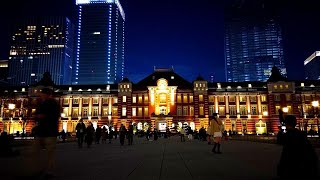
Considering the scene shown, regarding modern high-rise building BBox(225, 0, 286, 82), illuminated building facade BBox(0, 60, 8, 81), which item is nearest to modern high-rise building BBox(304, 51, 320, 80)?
modern high-rise building BBox(225, 0, 286, 82)

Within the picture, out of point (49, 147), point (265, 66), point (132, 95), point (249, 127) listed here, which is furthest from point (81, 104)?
point (265, 66)

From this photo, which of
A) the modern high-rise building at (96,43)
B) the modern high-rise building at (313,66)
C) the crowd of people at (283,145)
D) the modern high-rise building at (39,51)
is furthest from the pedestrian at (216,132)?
the modern high-rise building at (313,66)

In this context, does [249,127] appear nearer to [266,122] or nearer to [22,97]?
[266,122]

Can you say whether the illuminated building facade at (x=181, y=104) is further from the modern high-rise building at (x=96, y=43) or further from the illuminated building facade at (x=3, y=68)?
the illuminated building facade at (x=3, y=68)

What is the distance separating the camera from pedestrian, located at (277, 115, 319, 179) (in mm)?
5043

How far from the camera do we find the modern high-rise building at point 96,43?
Answer: 509ft

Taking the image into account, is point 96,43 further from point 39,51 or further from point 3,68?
point 3,68

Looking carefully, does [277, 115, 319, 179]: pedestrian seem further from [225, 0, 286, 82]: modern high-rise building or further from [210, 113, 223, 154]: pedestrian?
[225, 0, 286, 82]: modern high-rise building

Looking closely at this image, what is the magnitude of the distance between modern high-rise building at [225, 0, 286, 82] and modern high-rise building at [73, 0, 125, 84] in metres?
80.9

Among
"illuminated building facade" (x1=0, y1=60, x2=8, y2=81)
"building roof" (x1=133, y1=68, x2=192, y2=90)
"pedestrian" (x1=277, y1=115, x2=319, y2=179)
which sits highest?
"illuminated building facade" (x1=0, y1=60, x2=8, y2=81)

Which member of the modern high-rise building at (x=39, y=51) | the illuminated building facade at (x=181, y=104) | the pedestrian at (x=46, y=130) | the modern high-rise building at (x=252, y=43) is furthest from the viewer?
the modern high-rise building at (x=252, y=43)

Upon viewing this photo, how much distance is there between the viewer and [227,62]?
18762cm

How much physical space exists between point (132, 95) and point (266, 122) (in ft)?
110

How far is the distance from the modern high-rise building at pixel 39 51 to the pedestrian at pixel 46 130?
15289 centimetres
